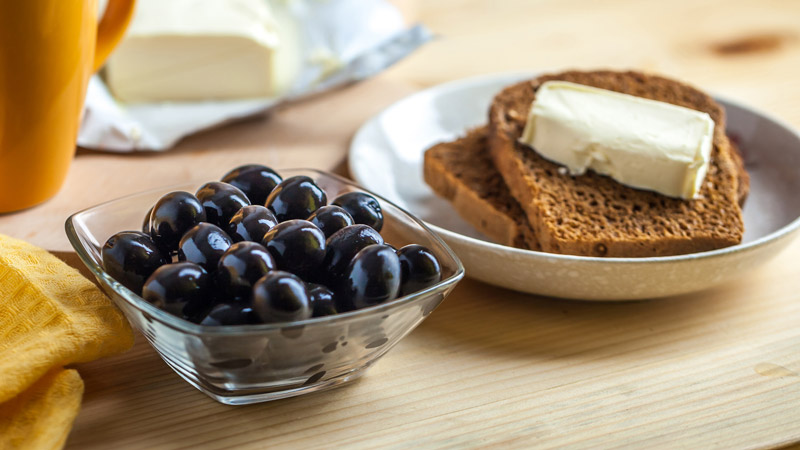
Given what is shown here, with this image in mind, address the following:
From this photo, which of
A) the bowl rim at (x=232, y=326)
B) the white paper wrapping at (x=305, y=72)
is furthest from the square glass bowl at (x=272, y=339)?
the white paper wrapping at (x=305, y=72)

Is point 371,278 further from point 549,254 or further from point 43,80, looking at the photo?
point 43,80

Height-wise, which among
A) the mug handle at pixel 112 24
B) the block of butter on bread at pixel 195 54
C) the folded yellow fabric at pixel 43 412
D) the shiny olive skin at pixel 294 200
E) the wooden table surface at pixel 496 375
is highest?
the mug handle at pixel 112 24

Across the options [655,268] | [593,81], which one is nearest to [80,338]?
[655,268]

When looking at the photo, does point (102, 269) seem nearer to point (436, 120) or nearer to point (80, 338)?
point (80, 338)

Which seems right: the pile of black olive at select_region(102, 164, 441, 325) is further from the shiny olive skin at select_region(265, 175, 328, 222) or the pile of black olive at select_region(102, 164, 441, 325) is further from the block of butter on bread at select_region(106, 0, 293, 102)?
the block of butter on bread at select_region(106, 0, 293, 102)

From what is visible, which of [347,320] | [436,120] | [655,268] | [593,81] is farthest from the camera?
[436,120]

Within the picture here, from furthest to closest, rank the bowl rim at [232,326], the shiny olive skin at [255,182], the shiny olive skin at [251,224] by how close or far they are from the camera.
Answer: the shiny olive skin at [255,182], the shiny olive skin at [251,224], the bowl rim at [232,326]

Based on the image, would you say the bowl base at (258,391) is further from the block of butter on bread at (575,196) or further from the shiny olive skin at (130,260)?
the block of butter on bread at (575,196)

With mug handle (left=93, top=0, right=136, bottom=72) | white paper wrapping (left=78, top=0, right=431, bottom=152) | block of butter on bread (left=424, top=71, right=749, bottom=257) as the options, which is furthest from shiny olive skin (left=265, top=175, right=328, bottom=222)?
white paper wrapping (left=78, top=0, right=431, bottom=152)
